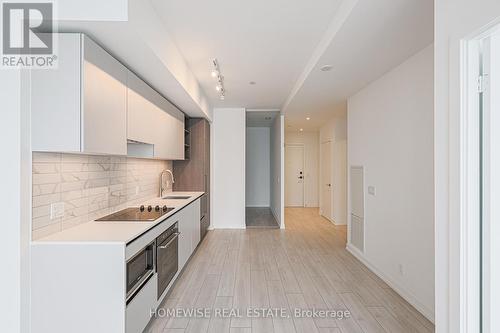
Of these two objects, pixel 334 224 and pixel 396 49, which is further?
pixel 334 224

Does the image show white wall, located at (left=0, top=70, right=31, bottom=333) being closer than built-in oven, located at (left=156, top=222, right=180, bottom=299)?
Yes

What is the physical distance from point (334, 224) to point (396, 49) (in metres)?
4.71

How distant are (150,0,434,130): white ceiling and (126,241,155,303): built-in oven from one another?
2.08 m

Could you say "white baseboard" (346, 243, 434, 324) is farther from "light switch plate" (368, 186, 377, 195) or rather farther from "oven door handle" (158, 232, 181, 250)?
"oven door handle" (158, 232, 181, 250)

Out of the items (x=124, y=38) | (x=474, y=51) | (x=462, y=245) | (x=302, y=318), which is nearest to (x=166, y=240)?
(x=302, y=318)

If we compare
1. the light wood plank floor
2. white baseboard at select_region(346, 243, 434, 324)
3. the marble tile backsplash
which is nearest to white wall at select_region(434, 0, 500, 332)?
the light wood plank floor

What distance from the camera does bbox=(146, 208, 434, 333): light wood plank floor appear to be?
2.43 metres

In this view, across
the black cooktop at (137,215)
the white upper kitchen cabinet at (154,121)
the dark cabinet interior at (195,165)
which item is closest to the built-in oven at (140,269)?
the black cooktop at (137,215)

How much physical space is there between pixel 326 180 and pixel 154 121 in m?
5.36

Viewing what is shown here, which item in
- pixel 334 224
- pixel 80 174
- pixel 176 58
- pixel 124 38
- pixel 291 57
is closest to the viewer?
pixel 124 38

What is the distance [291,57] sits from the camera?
132 inches

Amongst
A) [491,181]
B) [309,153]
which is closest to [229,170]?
[309,153]

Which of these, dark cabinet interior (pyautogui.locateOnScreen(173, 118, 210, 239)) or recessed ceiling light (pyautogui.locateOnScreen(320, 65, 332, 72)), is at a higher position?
recessed ceiling light (pyautogui.locateOnScreen(320, 65, 332, 72))

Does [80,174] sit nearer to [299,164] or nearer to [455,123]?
[455,123]
